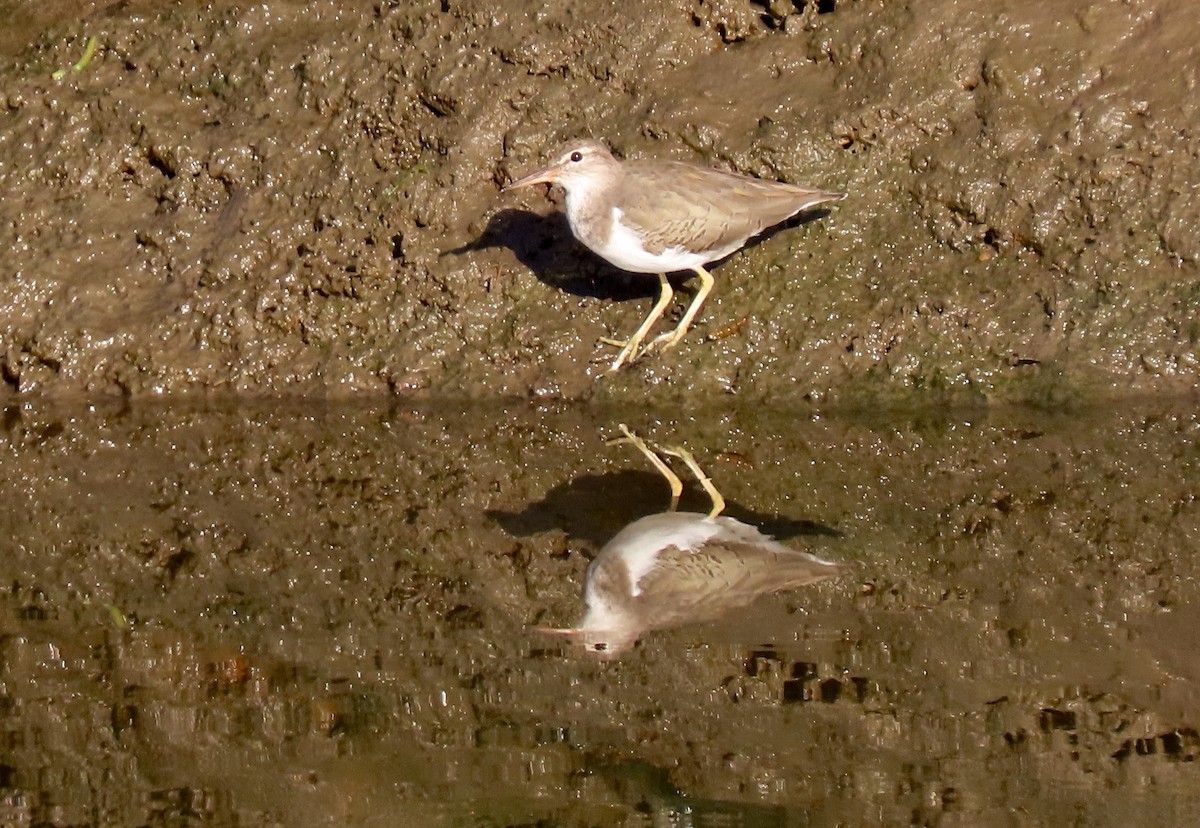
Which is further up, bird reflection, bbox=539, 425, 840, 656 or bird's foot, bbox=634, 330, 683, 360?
bird's foot, bbox=634, 330, 683, 360

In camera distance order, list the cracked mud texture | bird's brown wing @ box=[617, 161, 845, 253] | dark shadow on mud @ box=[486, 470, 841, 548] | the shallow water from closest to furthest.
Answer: the shallow water < dark shadow on mud @ box=[486, 470, 841, 548] < bird's brown wing @ box=[617, 161, 845, 253] < the cracked mud texture

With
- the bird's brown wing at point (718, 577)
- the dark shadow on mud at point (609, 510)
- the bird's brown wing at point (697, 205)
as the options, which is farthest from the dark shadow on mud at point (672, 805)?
the bird's brown wing at point (697, 205)

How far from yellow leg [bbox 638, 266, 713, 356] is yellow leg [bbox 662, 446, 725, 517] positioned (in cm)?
79

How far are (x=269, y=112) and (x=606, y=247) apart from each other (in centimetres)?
230

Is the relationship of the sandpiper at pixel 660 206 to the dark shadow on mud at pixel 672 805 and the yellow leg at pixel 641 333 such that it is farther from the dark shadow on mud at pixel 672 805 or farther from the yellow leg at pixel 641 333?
the dark shadow on mud at pixel 672 805

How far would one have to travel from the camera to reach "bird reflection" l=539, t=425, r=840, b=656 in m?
4.82

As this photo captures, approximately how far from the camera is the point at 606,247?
22.4ft

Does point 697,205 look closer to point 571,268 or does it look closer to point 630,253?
point 630,253

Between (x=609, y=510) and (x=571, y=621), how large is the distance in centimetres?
104

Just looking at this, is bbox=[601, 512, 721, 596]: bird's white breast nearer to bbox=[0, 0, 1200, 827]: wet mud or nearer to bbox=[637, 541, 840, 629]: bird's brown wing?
bbox=[637, 541, 840, 629]: bird's brown wing

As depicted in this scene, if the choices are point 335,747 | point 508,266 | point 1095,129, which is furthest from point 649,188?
point 335,747

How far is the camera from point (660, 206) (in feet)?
21.9

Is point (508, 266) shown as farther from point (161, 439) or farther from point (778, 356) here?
point (161, 439)

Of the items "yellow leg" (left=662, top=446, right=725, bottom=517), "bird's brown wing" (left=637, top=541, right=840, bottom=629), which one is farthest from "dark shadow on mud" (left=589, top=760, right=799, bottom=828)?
"yellow leg" (left=662, top=446, right=725, bottom=517)
